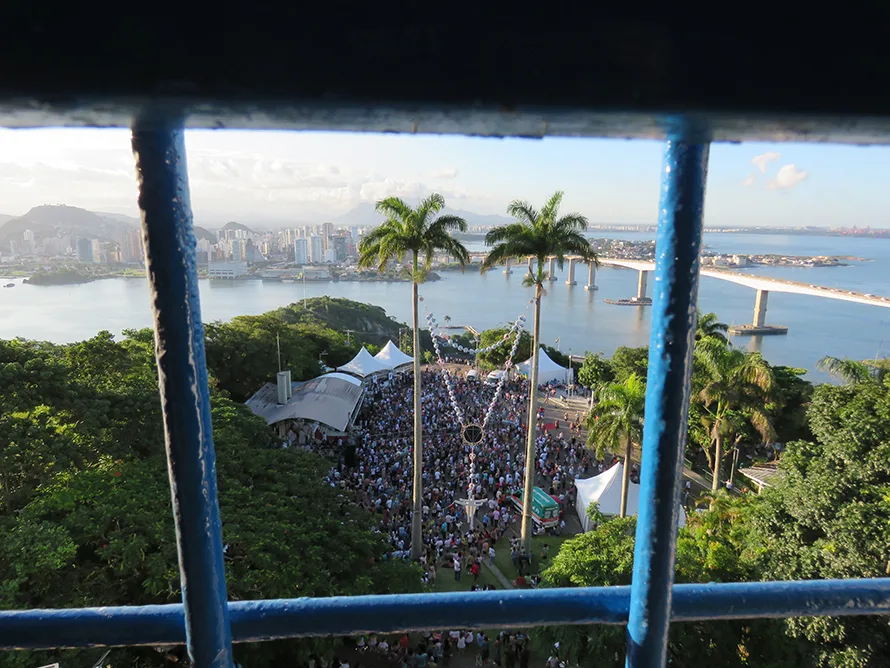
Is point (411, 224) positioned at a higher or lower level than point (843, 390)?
higher

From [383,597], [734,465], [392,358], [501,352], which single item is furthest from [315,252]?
[383,597]

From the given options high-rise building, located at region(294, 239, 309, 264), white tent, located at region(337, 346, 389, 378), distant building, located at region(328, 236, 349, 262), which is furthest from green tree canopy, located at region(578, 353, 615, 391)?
distant building, located at region(328, 236, 349, 262)

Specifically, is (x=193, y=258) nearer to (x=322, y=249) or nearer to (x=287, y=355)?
(x=287, y=355)

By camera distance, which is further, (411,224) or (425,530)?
(425,530)

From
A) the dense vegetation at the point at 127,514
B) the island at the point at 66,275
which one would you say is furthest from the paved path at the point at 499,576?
the island at the point at 66,275

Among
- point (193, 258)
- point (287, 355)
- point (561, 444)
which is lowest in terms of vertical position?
point (561, 444)

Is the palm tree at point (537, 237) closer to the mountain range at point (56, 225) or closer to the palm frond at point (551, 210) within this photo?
the palm frond at point (551, 210)

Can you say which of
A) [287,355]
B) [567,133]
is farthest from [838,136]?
[287,355]
